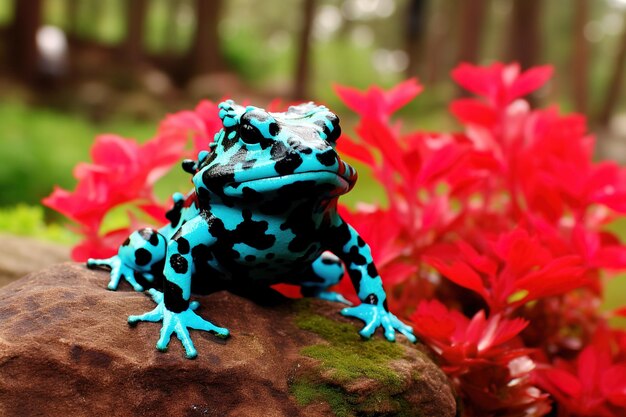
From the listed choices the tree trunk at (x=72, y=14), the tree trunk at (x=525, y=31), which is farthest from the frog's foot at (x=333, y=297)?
the tree trunk at (x=72, y=14)

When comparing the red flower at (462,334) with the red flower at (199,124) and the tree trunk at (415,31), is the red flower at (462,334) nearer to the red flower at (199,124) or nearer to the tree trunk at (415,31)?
the red flower at (199,124)

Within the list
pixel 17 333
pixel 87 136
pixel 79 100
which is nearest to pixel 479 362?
pixel 17 333

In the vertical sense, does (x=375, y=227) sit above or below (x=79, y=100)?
above

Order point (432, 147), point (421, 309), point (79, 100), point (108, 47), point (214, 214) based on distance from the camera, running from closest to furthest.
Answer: point (214, 214)
point (421, 309)
point (432, 147)
point (79, 100)
point (108, 47)

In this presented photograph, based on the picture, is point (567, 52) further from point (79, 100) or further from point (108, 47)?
point (79, 100)

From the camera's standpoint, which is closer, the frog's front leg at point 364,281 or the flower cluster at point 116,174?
the frog's front leg at point 364,281

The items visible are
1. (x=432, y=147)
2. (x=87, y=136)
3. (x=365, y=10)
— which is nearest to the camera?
(x=432, y=147)

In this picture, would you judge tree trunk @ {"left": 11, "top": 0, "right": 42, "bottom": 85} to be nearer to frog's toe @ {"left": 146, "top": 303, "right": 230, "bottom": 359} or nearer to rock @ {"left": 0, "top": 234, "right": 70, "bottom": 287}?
rock @ {"left": 0, "top": 234, "right": 70, "bottom": 287}
